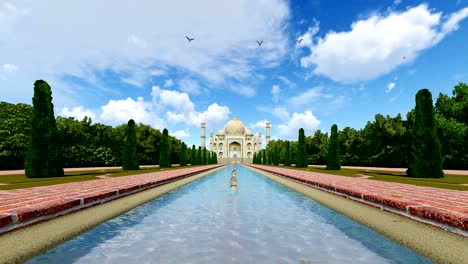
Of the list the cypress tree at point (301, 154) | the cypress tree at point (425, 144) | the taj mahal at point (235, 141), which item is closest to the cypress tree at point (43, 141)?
the cypress tree at point (425, 144)

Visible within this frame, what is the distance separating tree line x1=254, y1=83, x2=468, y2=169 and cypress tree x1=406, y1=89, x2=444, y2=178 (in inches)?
6.3

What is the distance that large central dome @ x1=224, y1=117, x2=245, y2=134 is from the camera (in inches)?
4358

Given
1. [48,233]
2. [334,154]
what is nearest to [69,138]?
[334,154]

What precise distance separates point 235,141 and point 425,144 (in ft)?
308

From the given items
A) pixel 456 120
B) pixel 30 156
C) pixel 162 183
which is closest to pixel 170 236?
pixel 162 183

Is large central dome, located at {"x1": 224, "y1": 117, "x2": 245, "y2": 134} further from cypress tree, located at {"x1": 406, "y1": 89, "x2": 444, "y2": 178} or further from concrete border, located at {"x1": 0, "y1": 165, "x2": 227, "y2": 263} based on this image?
concrete border, located at {"x1": 0, "y1": 165, "x2": 227, "y2": 263}

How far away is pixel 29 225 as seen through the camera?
4.79 metres

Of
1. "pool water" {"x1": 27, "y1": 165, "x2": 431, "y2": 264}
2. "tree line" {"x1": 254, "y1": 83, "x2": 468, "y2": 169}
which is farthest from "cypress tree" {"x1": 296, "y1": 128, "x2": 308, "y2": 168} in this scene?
"pool water" {"x1": 27, "y1": 165, "x2": 431, "y2": 264}

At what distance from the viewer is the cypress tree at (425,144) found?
51.0 ft

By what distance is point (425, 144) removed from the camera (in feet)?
52.6

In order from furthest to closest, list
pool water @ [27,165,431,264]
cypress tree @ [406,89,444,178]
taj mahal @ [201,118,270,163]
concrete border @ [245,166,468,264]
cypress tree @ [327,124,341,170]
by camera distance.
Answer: taj mahal @ [201,118,270,163] < cypress tree @ [327,124,341,170] < cypress tree @ [406,89,444,178] < pool water @ [27,165,431,264] < concrete border @ [245,166,468,264]

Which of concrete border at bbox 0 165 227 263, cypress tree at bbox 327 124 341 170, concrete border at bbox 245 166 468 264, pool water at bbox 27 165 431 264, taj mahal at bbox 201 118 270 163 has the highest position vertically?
taj mahal at bbox 201 118 270 163

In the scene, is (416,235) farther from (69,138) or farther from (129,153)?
(69,138)

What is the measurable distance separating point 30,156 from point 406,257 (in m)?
16.4
